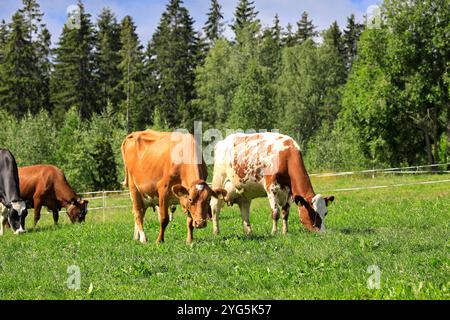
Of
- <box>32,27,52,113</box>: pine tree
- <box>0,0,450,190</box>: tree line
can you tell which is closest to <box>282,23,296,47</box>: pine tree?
<box>0,0,450,190</box>: tree line

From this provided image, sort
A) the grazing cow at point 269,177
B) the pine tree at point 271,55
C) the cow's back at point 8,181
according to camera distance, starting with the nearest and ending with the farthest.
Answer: the grazing cow at point 269,177 < the cow's back at point 8,181 < the pine tree at point 271,55

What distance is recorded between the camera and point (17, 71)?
262ft

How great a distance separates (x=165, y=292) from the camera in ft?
27.0

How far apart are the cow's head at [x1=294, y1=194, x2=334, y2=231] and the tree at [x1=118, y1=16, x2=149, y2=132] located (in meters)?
67.4

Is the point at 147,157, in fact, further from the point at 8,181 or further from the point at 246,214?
the point at 8,181

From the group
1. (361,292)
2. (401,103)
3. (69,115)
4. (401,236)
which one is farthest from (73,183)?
(361,292)

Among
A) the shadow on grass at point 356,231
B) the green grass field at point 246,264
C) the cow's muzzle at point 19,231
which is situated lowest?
the cow's muzzle at point 19,231

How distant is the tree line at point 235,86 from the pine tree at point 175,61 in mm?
203

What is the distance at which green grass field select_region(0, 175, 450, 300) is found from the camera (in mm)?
7914

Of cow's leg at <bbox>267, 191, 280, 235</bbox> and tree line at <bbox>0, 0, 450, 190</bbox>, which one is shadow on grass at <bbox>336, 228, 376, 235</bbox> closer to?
cow's leg at <bbox>267, 191, 280, 235</bbox>

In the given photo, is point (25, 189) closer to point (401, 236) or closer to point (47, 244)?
point (47, 244)

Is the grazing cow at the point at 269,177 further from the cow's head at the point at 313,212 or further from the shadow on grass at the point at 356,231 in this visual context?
the shadow on grass at the point at 356,231

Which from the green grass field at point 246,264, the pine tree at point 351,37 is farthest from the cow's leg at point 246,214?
the pine tree at point 351,37

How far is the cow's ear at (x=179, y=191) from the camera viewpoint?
12.4m
